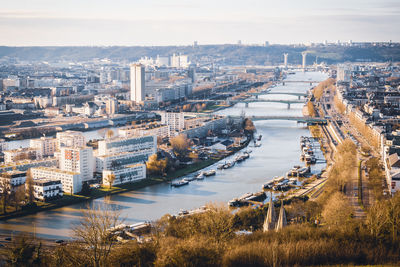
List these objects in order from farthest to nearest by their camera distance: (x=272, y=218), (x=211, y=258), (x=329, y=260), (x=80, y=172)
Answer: (x=80, y=172) < (x=272, y=218) < (x=329, y=260) < (x=211, y=258)

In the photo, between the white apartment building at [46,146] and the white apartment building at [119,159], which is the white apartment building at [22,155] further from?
the white apartment building at [119,159]

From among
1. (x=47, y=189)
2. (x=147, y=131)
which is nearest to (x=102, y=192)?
(x=47, y=189)

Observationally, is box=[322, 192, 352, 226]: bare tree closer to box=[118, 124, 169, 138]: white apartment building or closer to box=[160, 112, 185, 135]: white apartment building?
box=[118, 124, 169, 138]: white apartment building

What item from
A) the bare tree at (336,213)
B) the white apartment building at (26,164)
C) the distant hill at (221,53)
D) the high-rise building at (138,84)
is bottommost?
the white apartment building at (26,164)

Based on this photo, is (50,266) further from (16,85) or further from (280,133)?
(16,85)

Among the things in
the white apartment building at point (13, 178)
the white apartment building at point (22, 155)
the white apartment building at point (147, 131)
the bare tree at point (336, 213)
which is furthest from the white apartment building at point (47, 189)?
the white apartment building at point (147, 131)

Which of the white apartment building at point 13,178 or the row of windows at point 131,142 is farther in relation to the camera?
the row of windows at point 131,142

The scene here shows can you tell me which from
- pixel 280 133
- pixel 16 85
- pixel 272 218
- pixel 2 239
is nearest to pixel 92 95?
pixel 16 85

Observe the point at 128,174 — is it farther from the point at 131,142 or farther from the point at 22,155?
the point at 22,155
